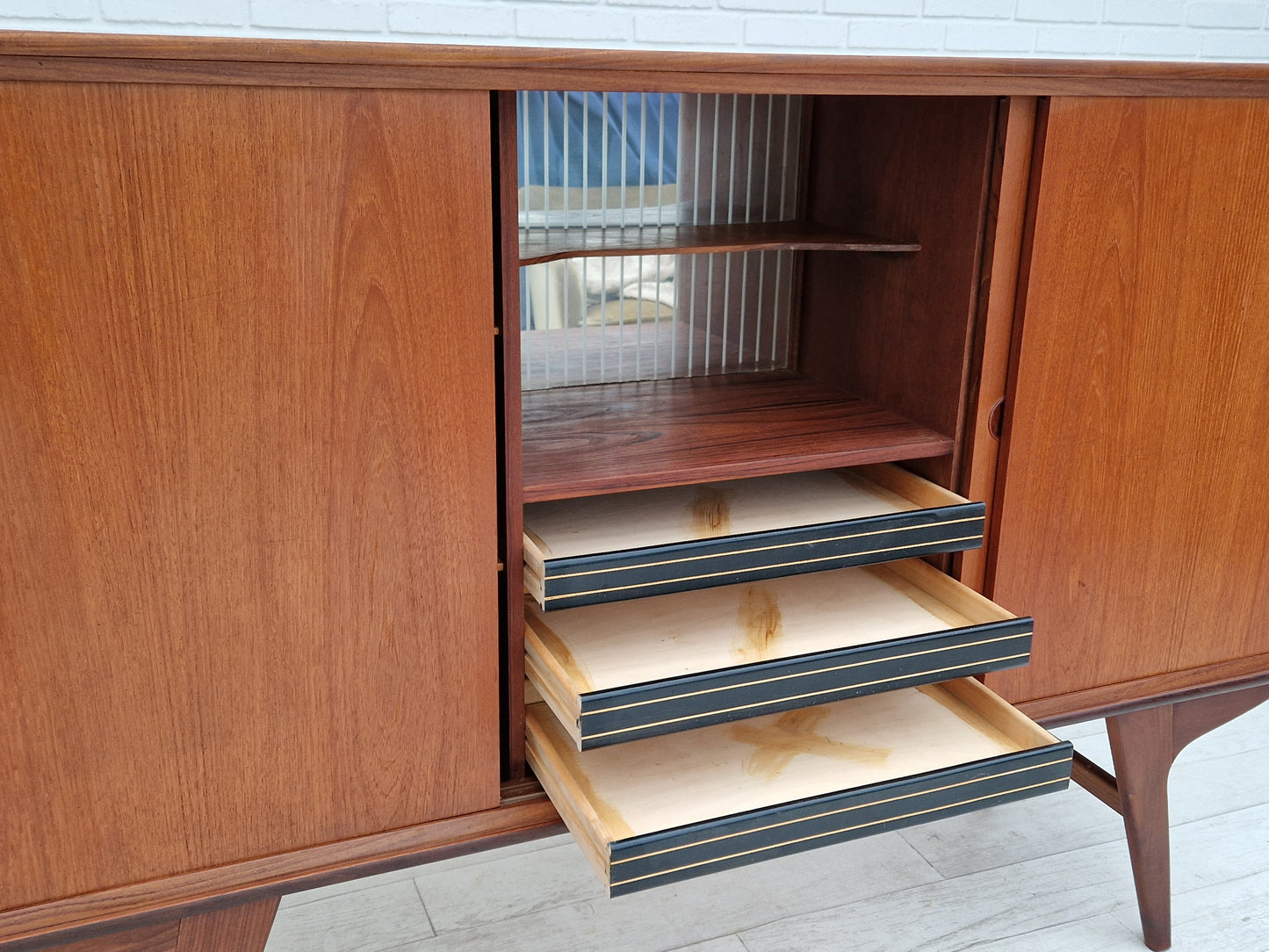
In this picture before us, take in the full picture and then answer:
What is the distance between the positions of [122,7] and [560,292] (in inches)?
29.3

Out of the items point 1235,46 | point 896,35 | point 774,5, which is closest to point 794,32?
point 774,5

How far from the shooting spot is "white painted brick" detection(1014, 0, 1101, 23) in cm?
195

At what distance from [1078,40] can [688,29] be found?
72 centimetres

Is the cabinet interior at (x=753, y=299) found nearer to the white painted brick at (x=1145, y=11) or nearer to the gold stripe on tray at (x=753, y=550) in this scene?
the gold stripe on tray at (x=753, y=550)

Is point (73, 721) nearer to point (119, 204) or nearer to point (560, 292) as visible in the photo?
point (119, 204)

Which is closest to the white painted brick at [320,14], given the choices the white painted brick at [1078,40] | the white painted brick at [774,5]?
the white painted brick at [774,5]

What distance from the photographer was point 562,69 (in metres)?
0.88

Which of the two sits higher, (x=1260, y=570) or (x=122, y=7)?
(x=122, y=7)

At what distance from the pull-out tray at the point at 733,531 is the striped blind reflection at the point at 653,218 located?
197 millimetres

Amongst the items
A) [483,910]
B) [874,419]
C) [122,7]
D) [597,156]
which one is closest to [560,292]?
[597,156]

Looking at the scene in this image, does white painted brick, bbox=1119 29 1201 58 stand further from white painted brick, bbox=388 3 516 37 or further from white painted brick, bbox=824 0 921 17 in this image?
white painted brick, bbox=388 3 516 37

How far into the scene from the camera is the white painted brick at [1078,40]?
78.0 inches

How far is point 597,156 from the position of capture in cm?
126

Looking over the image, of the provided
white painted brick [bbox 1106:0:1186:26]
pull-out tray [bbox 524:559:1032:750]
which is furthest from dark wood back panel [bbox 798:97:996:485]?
white painted brick [bbox 1106:0:1186:26]
